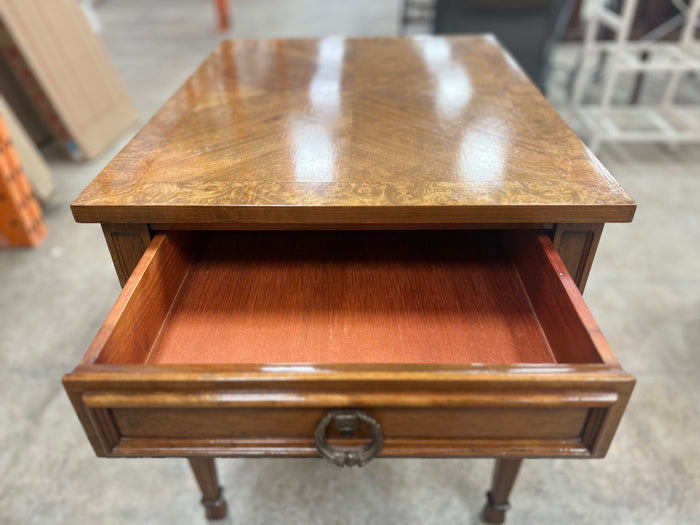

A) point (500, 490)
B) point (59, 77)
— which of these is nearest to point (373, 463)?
point (500, 490)

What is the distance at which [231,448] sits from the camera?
50 centimetres

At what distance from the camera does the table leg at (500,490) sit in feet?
2.50

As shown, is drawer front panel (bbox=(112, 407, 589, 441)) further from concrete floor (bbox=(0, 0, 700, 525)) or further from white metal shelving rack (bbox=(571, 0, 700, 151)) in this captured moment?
white metal shelving rack (bbox=(571, 0, 700, 151))

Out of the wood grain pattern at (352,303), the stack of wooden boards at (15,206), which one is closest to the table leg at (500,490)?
the wood grain pattern at (352,303)

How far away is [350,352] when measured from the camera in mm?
607

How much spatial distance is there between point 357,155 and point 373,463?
58 centimetres

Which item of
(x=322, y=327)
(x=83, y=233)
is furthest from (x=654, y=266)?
(x=83, y=233)

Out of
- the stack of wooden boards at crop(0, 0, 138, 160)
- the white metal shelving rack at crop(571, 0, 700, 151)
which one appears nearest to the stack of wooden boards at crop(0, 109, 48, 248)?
the stack of wooden boards at crop(0, 0, 138, 160)

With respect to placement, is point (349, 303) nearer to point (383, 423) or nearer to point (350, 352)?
point (350, 352)

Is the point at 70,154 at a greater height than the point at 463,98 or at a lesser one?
lesser

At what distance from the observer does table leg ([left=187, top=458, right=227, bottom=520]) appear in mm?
768

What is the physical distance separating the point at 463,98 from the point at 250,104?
0.35 meters

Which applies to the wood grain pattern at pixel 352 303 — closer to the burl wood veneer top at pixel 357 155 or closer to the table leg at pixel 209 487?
the burl wood veneer top at pixel 357 155

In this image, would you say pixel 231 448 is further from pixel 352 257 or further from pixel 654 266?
pixel 654 266
